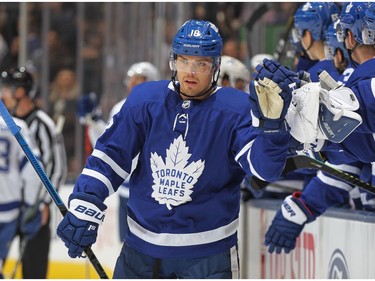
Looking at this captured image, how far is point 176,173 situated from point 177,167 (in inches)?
0.7

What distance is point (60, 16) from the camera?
320 inches

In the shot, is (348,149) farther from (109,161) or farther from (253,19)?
(253,19)

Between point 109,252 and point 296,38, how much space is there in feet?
7.76

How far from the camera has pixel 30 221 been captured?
5.52 meters

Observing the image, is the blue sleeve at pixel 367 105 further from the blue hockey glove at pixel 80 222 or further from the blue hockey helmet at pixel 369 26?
the blue hockey glove at pixel 80 222

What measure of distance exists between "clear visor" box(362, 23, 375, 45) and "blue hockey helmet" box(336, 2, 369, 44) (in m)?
0.02

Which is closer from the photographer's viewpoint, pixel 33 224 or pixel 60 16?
pixel 33 224

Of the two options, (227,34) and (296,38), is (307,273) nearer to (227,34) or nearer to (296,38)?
(296,38)

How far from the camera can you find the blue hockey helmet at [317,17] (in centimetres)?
437

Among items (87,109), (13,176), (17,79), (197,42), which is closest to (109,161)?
(197,42)

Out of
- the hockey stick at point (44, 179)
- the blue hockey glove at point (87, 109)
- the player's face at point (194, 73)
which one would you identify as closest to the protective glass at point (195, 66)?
the player's face at point (194, 73)

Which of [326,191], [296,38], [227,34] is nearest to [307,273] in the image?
[326,191]

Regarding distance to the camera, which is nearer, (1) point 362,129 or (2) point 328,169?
(1) point 362,129

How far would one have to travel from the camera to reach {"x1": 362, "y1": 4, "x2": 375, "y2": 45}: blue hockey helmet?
10.2 ft
